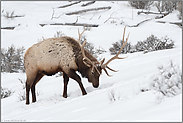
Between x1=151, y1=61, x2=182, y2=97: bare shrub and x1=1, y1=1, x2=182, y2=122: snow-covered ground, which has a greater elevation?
x1=151, y1=61, x2=182, y2=97: bare shrub

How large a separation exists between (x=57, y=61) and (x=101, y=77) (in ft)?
6.34

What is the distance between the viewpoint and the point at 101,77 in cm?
645

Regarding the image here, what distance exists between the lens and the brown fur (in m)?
4.92

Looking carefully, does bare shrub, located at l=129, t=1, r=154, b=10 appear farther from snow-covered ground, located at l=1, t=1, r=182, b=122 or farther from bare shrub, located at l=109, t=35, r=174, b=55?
bare shrub, located at l=109, t=35, r=174, b=55

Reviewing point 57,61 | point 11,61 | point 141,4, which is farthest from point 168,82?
point 141,4

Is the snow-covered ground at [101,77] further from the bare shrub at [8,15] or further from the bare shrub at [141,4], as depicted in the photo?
the bare shrub at [141,4]

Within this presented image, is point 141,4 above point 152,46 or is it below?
above

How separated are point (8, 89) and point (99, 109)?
211 inches

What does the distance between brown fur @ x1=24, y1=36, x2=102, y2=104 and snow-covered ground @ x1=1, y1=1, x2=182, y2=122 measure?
0.50 m

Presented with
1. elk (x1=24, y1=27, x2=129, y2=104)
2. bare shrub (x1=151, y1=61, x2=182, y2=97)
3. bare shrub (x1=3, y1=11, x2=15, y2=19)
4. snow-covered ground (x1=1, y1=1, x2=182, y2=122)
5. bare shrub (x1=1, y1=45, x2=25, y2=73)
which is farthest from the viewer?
bare shrub (x1=3, y1=11, x2=15, y2=19)

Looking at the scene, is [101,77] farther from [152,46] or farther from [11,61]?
[11,61]

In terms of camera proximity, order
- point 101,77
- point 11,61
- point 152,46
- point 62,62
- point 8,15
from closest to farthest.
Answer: point 62,62 < point 101,77 < point 152,46 < point 11,61 < point 8,15

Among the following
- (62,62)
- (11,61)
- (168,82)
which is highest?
(168,82)

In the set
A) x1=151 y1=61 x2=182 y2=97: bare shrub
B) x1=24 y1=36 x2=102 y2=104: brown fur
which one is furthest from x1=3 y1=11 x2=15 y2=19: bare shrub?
x1=151 y1=61 x2=182 y2=97: bare shrub
